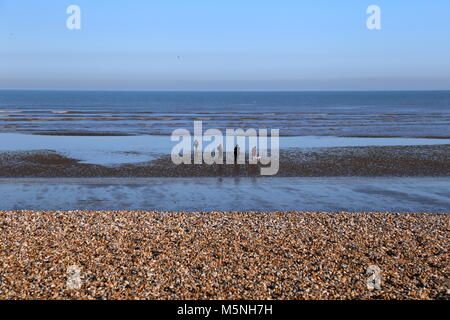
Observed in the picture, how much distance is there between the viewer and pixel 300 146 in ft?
105

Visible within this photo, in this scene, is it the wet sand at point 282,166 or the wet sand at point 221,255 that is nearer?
the wet sand at point 221,255

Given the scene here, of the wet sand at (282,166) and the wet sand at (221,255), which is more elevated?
the wet sand at (282,166)

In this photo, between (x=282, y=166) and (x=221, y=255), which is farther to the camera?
(x=282, y=166)

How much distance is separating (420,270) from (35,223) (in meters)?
9.11

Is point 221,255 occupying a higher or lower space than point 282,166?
lower

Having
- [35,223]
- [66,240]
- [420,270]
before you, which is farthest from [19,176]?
[420,270]

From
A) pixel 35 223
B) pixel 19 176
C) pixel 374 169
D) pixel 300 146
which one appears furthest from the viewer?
pixel 300 146

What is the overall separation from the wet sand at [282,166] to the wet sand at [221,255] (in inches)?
338

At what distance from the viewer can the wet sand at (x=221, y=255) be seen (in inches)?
329

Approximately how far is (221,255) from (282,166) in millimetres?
14410

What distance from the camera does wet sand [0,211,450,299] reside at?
8367 millimetres

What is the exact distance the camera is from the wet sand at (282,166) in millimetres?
22469

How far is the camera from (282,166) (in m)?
24.2

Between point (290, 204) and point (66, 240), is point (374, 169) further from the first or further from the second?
point (66, 240)
